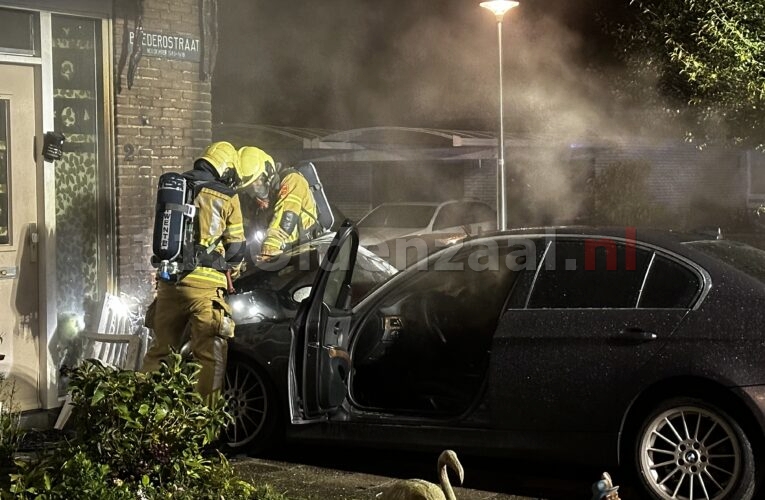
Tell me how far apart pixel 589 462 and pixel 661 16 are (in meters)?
5.90

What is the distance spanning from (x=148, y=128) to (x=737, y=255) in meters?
4.19

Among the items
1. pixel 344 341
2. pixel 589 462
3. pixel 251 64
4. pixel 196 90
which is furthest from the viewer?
pixel 251 64

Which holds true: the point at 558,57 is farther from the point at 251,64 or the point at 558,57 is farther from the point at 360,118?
the point at 360,118

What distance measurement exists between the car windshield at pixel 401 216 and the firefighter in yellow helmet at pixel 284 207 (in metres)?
10.3

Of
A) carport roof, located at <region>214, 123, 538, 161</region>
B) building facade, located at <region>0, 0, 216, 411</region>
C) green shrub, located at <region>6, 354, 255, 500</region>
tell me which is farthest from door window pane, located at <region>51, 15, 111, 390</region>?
carport roof, located at <region>214, 123, 538, 161</region>

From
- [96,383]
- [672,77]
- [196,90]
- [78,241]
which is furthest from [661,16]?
[96,383]

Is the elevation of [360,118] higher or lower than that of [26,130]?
higher

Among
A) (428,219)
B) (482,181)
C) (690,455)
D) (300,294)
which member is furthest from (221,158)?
(482,181)

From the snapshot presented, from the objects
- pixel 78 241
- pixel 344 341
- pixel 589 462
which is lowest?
pixel 589 462

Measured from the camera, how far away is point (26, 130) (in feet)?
22.4

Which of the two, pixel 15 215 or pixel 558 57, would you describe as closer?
pixel 15 215

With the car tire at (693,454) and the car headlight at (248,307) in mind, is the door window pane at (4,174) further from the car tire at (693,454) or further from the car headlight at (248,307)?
the car tire at (693,454)

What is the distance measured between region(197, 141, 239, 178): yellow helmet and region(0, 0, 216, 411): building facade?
1213 millimetres

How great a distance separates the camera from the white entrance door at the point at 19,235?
6723 millimetres
